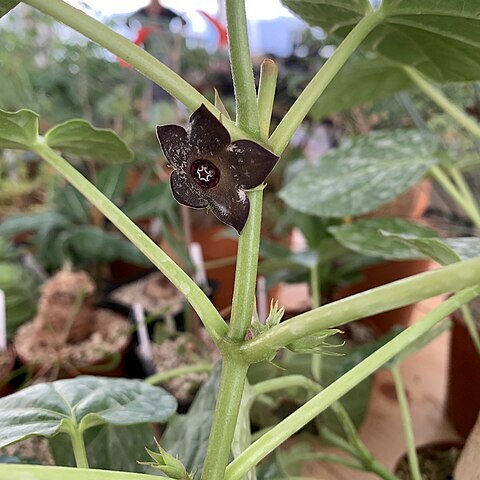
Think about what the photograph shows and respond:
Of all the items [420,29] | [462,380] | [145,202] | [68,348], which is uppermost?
[420,29]

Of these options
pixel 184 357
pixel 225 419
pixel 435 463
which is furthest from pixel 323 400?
pixel 184 357

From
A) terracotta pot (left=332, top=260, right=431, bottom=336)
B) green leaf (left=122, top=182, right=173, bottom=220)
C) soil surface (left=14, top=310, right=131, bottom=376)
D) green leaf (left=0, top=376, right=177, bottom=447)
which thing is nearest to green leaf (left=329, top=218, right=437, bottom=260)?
green leaf (left=0, top=376, right=177, bottom=447)

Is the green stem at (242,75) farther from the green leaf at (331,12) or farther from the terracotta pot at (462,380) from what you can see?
the terracotta pot at (462,380)

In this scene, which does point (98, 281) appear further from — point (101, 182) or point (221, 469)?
point (221, 469)

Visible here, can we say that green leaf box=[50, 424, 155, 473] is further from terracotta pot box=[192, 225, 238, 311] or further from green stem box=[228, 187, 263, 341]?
terracotta pot box=[192, 225, 238, 311]

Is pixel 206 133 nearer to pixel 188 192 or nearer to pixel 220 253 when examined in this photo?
pixel 188 192

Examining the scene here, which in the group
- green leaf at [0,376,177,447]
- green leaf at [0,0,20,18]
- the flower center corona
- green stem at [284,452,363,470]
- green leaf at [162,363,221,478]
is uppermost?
green leaf at [0,0,20,18]

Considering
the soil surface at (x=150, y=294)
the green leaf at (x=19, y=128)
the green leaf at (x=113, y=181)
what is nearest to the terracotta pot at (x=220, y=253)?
the soil surface at (x=150, y=294)
